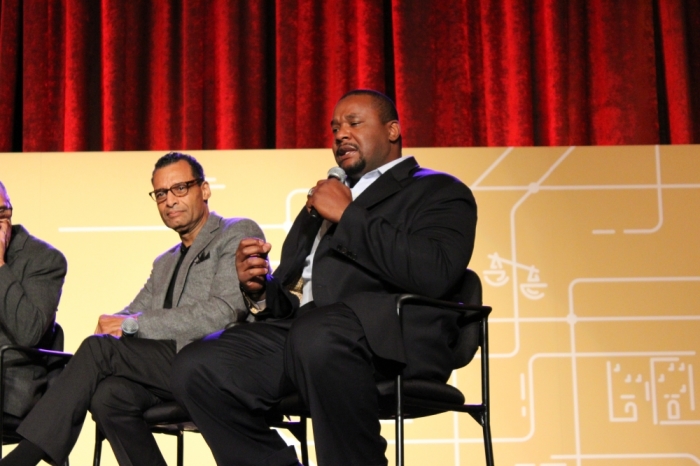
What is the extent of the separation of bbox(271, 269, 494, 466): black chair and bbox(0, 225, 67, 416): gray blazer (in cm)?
77

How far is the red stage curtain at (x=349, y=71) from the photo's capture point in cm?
449

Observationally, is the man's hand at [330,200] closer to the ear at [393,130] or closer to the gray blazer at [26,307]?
the ear at [393,130]

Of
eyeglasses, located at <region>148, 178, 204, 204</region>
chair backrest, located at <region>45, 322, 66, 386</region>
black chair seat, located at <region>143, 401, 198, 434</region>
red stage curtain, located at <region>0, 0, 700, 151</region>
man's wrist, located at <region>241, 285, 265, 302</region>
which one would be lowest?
black chair seat, located at <region>143, 401, 198, 434</region>

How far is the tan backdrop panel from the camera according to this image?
3357 millimetres

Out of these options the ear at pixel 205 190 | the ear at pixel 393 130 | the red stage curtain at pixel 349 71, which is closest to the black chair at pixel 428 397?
the ear at pixel 393 130

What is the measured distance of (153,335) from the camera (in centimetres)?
257

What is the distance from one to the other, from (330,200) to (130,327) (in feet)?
2.68

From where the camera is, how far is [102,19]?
4574 millimetres

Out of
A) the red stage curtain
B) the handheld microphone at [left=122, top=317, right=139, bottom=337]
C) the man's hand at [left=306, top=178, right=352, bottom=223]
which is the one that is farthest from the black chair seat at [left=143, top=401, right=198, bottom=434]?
the red stage curtain

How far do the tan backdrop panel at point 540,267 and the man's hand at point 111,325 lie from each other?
846 millimetres

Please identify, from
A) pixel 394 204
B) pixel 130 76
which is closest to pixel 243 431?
pixel 394 204

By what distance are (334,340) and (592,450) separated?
1745mm

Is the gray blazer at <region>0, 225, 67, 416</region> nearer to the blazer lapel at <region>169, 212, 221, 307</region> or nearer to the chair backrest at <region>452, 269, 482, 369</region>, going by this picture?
the blazer lapel at <region>169, 212, 221, 307</region>

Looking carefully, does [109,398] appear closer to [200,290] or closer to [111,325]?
[111,325]
